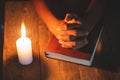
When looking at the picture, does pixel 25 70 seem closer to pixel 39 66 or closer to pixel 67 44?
pixel 39 66

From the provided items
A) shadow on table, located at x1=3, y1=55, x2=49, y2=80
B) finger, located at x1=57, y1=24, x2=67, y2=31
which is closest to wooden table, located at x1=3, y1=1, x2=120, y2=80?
shadow on table, located at x1=3, y1=55, x2=49, y2=80

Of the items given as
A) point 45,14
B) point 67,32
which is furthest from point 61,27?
point 45,14

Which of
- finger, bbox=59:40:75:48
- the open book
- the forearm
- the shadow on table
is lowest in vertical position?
the shadow on table

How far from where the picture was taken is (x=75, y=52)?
104 centimetres

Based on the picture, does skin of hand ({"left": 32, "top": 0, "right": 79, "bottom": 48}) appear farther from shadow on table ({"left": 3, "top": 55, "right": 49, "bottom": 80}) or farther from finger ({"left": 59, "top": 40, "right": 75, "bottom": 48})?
shadow on table ({"left": 3, "top": 55, "right": 49, "bottom": 80})

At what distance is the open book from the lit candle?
81 millimetres

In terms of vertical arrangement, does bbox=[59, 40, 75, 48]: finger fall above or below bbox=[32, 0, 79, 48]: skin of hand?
below

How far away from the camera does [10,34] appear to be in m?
1.18

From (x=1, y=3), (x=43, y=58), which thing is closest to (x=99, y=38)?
(x=43, y=58)

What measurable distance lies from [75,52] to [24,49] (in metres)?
0.21

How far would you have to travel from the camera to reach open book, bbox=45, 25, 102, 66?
102cm

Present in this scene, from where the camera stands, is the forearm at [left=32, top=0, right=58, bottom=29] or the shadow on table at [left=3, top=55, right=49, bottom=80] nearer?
the shadow on table at [left=3, top=55, right=49, bottom=80]

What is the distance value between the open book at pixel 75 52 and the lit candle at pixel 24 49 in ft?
0.27

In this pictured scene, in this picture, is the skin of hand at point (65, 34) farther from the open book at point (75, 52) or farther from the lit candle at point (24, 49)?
the lit candle at point (24, 49)
